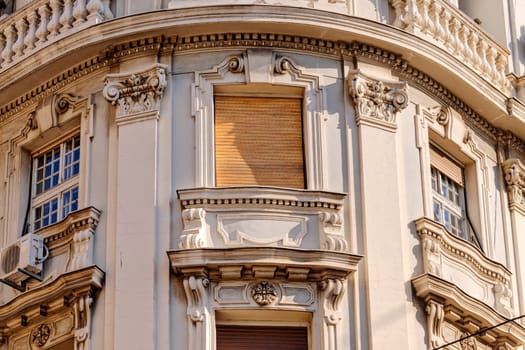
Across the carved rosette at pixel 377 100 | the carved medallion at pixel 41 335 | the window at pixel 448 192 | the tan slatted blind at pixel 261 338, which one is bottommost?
the tan slatted blind at pixel 261 338

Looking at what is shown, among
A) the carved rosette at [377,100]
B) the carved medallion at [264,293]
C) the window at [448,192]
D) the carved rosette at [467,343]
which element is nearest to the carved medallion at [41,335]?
the carved medallion at [264,293]

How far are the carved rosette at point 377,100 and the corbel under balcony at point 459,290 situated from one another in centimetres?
158

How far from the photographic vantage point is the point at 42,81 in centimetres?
2650

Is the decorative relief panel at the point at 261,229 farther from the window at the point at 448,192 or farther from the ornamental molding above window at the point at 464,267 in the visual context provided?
the window at the point at 448,192

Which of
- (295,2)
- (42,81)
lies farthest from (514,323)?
(42,81)

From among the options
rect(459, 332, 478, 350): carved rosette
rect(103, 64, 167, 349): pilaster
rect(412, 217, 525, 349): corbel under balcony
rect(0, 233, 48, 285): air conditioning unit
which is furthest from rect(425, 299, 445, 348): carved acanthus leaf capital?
rect(0, 233, 48, 285): air conditioning unit

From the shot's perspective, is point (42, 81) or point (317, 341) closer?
point (317, 341)

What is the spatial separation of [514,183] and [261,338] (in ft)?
18.3

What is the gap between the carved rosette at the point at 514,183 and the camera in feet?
90.2

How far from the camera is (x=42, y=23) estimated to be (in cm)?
2667

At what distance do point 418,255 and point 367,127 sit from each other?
1.95 meters

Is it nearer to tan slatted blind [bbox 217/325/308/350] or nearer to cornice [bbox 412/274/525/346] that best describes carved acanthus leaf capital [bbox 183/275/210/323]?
tan slatted blind [bbox 217/325/308/350]

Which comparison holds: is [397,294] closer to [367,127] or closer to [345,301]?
[345,301]

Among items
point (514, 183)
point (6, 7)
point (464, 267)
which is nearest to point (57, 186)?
point (6, 7)
